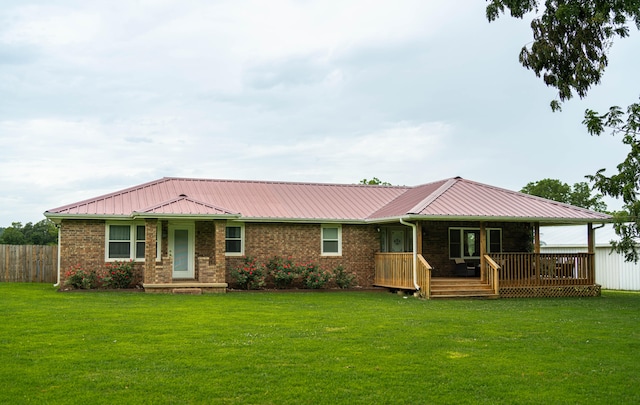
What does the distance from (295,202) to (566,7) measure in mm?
16241


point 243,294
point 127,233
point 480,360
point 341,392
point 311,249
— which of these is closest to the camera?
point 341,392

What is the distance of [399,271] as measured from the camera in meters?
23.0

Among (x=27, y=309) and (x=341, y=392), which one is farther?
(x=27, y=309)

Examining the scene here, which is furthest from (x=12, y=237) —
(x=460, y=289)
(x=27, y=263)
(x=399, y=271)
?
(x=460, y=289)

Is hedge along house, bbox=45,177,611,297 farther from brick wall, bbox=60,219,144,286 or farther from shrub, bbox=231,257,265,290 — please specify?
shrub, bbox=231,257,265,290

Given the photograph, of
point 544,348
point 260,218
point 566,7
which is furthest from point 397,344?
point 260,218

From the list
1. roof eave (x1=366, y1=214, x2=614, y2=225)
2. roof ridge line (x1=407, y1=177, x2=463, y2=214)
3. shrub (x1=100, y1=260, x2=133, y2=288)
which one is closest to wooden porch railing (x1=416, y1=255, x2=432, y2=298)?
roof eave (x1=366, y1=214, x2=614, y2=225)

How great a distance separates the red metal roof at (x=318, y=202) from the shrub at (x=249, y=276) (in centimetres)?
171

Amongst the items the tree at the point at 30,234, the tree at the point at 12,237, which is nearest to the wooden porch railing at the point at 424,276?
the tree at the point at 30,234

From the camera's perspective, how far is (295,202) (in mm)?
26203

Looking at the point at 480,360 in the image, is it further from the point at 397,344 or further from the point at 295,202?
the point at 295,202

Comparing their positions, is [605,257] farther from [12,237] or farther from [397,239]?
[12,237]

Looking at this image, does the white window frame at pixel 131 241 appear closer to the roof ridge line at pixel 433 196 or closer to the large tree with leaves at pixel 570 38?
the roof ridge line at pixel 433 196

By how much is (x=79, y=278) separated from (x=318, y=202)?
926 cm
